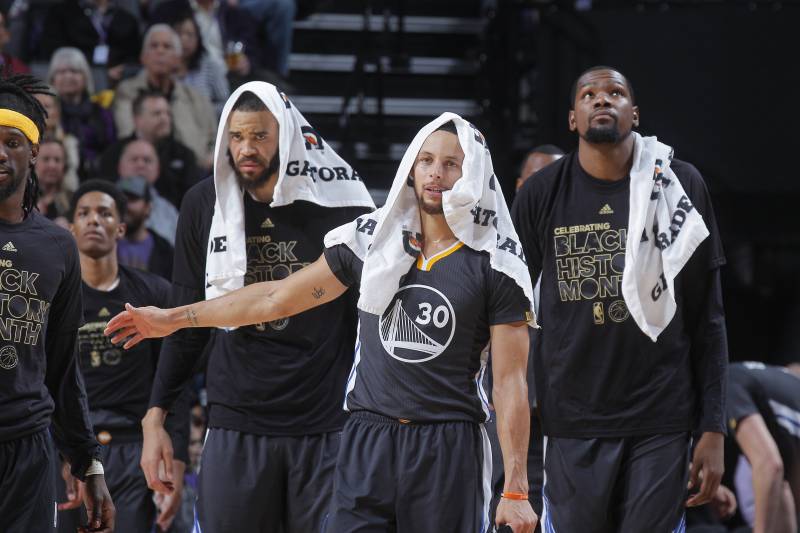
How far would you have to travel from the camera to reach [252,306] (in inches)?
183

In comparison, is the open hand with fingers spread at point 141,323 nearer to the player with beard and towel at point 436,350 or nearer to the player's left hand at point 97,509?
the player with beard and towel at point 436,350

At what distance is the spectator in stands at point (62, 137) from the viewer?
354 inches

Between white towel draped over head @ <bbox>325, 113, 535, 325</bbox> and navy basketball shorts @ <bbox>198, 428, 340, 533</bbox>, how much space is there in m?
0.86

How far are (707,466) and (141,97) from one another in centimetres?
627

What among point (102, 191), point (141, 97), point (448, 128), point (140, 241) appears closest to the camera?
point (448, 128)

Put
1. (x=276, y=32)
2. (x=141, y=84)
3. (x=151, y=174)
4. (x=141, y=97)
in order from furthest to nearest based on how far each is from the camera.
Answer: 1. (x=276, y=32)
2. (x=141, y=84)
3. (x=141, y=97)
4. (x=151, y=174)

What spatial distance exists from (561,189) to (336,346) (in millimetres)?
1087

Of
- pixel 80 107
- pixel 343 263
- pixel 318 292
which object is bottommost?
pixel 318 292

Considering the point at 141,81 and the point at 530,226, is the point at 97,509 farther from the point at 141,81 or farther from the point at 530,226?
the point at 141,81

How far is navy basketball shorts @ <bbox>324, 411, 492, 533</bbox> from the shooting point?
165 inches

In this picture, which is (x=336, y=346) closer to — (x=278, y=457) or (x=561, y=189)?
(x=278, y=457)

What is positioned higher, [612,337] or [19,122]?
[19,122]

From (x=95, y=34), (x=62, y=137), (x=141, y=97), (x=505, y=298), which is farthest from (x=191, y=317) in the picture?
(x=95, y=34)

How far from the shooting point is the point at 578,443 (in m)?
5.00
